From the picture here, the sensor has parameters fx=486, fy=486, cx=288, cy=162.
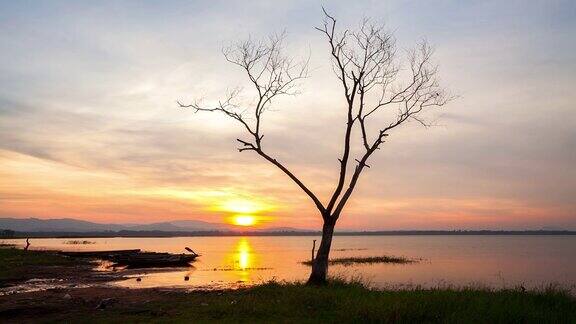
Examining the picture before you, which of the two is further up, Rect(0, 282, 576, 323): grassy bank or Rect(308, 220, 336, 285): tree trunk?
Rect(308, 220, 336, 285): tree trunk

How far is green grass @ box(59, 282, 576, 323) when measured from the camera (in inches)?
592

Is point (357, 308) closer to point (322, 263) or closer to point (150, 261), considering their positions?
point (322, 263)

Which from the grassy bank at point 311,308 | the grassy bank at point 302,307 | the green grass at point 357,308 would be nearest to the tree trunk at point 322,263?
the grassy bank at point 302,307

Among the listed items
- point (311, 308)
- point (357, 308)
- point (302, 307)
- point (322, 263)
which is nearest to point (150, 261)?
point (322, 263)

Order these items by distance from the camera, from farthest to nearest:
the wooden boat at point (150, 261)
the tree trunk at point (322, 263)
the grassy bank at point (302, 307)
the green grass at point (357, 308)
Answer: the wooden boat at point (150, 261) < the tree trunk at point (322, 263) < the grassy bank at point (302, 307) < the green grass at point (357, 308)

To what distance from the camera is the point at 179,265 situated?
49.9 m

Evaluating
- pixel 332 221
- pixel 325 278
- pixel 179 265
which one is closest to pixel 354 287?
pixel 325 278

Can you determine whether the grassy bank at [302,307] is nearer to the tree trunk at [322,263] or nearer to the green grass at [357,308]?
the green grass at [357,308]

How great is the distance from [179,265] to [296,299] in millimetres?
34409

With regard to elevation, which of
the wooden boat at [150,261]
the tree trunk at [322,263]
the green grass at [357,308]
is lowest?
the wooden boat at [150,261]

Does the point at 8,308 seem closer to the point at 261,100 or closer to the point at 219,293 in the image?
→ the point at 219,293

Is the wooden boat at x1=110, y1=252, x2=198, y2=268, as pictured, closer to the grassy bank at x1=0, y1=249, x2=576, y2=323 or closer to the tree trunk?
the grassy bank at x1=0, y1=249, x2=576, y2=323

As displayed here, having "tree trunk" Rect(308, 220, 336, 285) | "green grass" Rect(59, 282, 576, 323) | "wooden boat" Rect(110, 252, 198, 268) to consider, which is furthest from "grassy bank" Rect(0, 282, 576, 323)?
"wooden boat" Rect(110, 252, 198, 268)

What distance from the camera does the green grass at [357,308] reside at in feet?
49.3
